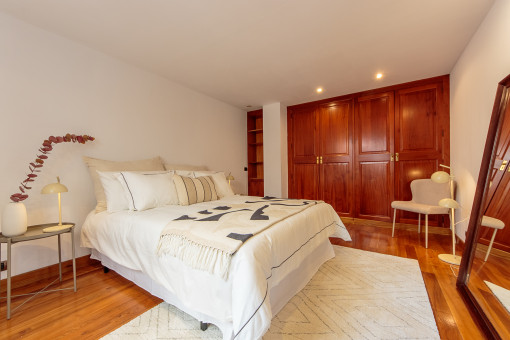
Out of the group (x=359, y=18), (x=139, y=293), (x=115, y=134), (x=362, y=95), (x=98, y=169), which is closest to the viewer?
(x=139, y=293)

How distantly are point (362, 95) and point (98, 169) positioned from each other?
409 centimetres

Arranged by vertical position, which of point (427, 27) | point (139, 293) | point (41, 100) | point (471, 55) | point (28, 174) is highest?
point (427, 27)

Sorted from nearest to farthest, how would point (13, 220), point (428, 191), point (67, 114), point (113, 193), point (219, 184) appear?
point (13, 220), point (113, 193), point (67, 114), point (219, 184), point (428, 191)

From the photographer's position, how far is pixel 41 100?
6.61 feet

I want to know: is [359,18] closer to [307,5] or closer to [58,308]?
[307,5]

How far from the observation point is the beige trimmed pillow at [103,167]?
2166 mm

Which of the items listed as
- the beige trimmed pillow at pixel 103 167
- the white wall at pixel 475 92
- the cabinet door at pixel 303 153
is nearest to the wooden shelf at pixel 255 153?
the cabinet door at pixel 303 153

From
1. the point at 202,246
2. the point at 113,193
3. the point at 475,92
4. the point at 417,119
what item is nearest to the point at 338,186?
the point at 417,119

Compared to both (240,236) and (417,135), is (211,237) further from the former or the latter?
(417,135)

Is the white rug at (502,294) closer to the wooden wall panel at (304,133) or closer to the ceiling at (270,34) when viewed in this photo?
the ceiling at (270,34)

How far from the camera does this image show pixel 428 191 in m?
3.12

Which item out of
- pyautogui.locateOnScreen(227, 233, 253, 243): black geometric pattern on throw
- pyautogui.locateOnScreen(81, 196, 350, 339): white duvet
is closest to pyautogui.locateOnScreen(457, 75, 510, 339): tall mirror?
pyautogui.locateOnScreen(81, 196, 350, 339): white duvet

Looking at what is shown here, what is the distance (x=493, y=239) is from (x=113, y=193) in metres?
3.08

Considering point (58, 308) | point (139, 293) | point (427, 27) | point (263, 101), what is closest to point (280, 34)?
point (427, 27)
